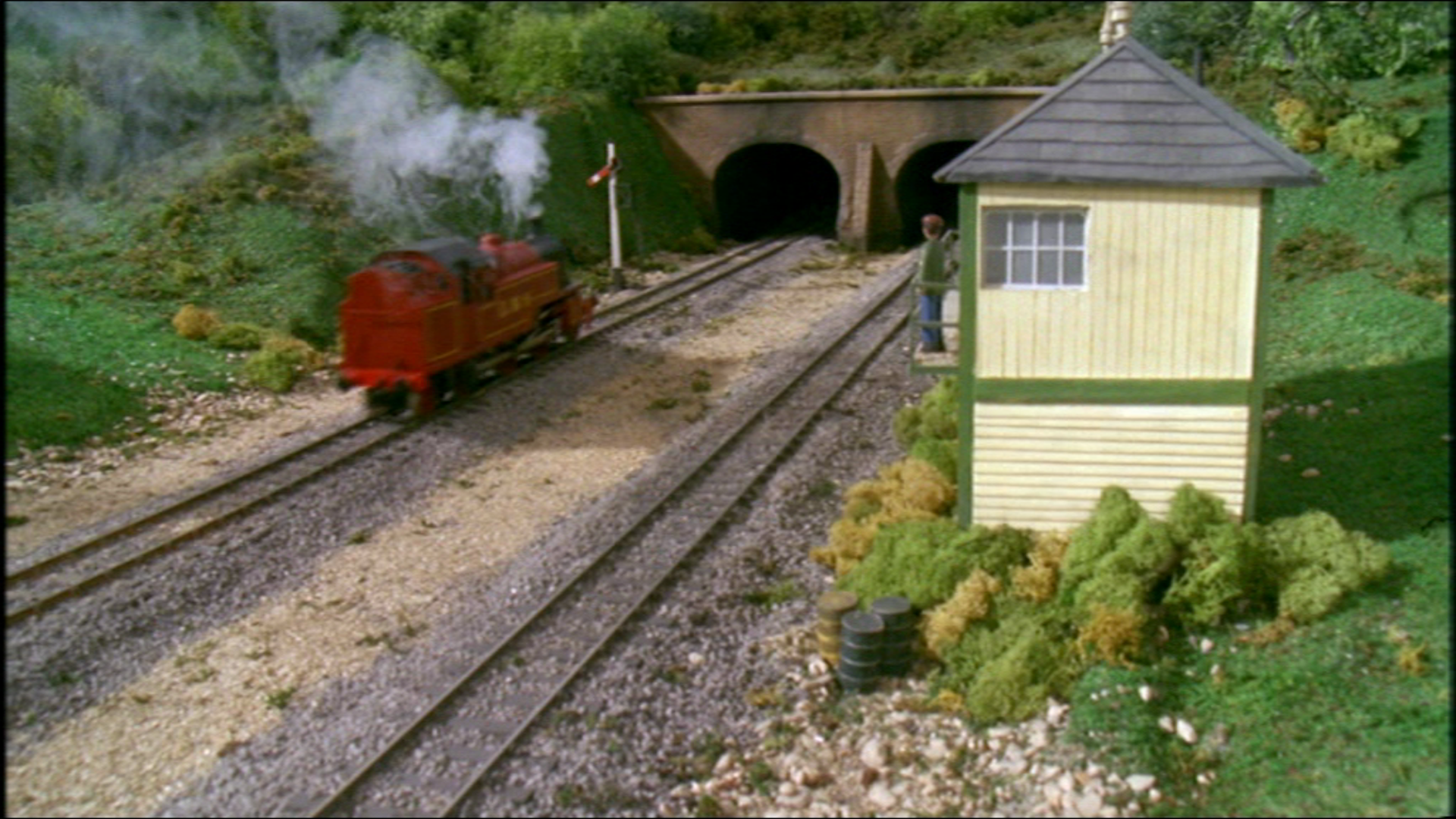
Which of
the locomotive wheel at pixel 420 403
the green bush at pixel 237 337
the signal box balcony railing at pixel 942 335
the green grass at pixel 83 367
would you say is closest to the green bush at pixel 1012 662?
the signal box balcony railing at pixel 942 335

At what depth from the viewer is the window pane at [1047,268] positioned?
11664mm

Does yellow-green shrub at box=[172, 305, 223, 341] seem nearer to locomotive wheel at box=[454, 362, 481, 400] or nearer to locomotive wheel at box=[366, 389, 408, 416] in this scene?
locomotive wheel at box=[366, 389, 408, 416]

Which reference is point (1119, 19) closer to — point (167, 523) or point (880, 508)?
point (880, 508)

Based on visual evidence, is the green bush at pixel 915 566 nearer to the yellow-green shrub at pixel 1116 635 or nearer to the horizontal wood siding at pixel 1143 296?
the yellow-green shrub at pixel 1116 635

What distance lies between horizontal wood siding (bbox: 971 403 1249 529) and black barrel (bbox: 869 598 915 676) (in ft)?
5.24

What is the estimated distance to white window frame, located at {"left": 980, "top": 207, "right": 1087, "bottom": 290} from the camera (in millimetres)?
Answer: 11609

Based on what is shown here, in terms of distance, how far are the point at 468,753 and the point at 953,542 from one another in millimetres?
4701

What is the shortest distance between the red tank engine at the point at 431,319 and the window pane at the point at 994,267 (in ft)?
28.7

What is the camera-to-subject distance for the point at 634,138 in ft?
115

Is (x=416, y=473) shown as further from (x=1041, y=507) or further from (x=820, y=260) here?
(x=820, y=260)

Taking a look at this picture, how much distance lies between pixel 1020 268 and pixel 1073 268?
0.47m

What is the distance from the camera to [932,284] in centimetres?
1366

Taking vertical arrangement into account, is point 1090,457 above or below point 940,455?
above

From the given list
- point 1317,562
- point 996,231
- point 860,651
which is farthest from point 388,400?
point 1317,562
